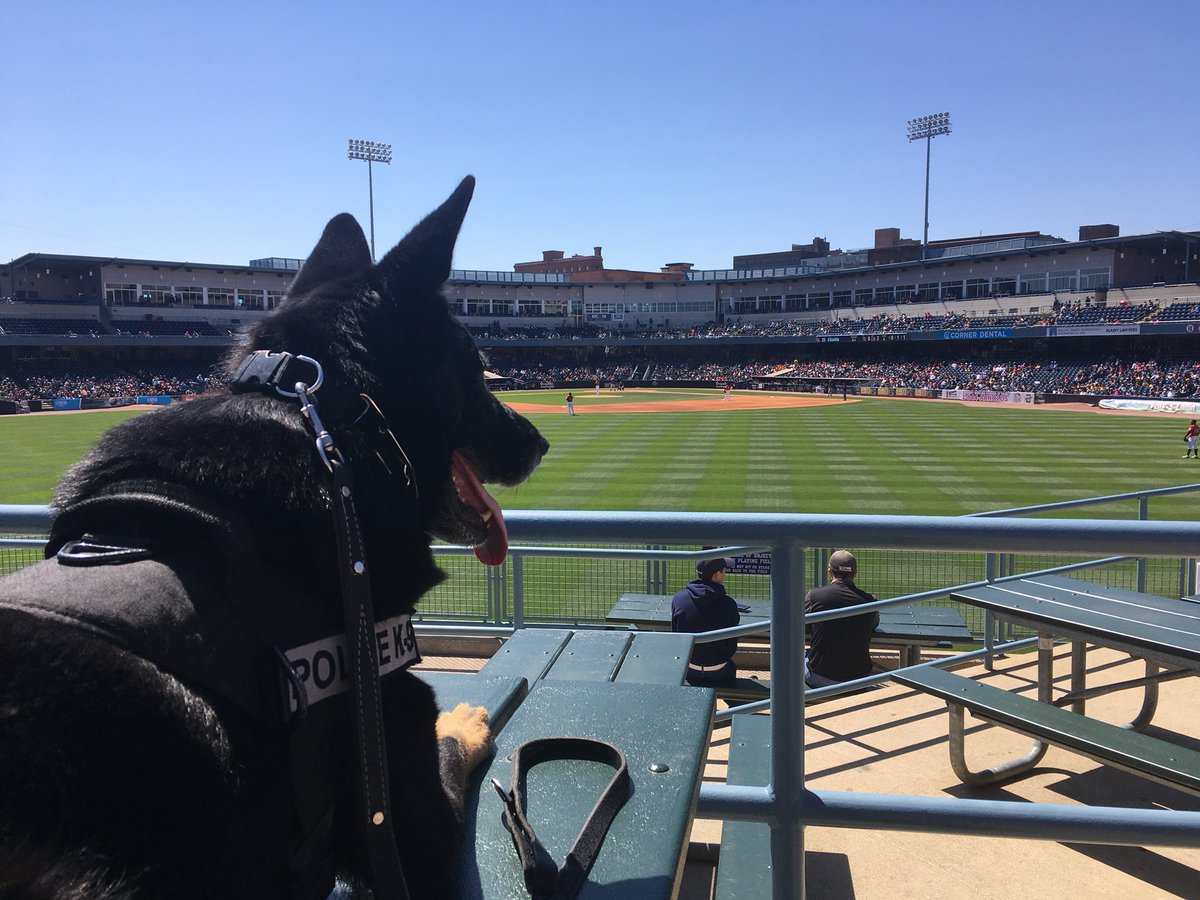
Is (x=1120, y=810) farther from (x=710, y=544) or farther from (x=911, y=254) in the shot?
(x=911, y=254)

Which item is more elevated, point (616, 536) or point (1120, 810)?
point (616, 536)

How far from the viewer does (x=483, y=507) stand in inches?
74.7

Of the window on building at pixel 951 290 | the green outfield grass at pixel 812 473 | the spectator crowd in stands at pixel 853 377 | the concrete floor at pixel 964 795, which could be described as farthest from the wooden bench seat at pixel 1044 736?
the window on building at pixel 951 290

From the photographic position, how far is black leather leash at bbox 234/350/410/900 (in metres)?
1.24

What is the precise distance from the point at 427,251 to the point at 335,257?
27 centimetres

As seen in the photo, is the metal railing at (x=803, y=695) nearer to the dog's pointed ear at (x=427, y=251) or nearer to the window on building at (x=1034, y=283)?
the dog's pointed ear at (x=427, y=251)

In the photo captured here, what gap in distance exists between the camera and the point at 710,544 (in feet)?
7.18

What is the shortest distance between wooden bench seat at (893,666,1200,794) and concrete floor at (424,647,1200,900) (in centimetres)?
14

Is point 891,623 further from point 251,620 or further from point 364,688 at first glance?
point 251,620

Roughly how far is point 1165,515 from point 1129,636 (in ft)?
55.0

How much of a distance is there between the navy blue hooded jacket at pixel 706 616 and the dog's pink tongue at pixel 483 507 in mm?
4441

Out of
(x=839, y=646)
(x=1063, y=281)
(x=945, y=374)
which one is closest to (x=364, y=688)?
(x=839, y=646)

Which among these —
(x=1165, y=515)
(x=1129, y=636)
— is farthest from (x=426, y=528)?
(x=1165, y=515)

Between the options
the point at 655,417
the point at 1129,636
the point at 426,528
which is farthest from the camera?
the point at 655,417
